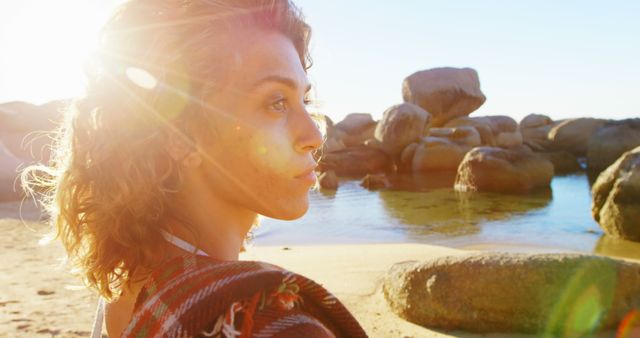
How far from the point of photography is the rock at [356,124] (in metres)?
34.8

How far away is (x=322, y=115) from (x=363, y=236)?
8.81 m

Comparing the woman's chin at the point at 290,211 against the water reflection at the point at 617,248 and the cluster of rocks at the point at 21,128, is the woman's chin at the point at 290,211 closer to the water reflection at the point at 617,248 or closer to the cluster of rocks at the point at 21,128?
the water reflection at the point at 617,248

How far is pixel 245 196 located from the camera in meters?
1.25

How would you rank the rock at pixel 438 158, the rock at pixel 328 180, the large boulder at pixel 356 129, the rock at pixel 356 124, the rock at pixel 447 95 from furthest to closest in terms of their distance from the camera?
the rock at pixel 356 124
the large boulder at pixel 356 129
the rock at pixel 447 95
the rock at pixel 438 158
the rock at pixel 328 180

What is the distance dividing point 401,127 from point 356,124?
976 centimetres

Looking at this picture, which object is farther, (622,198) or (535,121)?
(535,121)

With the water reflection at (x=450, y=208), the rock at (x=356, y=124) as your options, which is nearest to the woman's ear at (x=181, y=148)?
the water reflection at (x=450, y=208)

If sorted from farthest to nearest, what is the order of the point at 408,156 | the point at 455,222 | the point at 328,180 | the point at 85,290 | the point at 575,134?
1. the point at 575,134
2. the point at 408,156
3. the point at 328,180
4. the point at 455,222
5. the point at 85,290

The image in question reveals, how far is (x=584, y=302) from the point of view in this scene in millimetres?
3947

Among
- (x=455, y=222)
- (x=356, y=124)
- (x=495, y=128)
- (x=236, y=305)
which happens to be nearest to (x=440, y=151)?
(x=495, y=128)

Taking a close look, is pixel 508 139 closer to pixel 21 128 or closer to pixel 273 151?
pixel 21 128

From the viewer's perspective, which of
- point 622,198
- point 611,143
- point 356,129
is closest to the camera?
point 622,198

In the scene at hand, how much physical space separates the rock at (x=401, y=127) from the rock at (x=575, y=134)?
9.09m

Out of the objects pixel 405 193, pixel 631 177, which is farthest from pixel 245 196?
pixel 405 193
